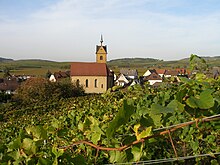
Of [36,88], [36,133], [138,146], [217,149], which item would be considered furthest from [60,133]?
[36,88]

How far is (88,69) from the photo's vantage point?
64.0 metres

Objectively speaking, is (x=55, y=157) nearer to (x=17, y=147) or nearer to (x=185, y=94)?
(x=17, y=147)

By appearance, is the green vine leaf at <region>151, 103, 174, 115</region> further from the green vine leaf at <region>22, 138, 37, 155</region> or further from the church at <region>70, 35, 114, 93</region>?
the church at <region>70, 35, 114, 93</region>

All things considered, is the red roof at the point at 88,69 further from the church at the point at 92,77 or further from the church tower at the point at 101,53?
the church tower at the point at 101,53

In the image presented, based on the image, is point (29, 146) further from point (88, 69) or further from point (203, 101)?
point (88, 69)

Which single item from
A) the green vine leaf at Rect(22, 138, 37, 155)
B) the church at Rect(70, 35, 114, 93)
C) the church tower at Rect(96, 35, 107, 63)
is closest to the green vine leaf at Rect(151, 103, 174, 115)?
the green vine leaf at Rect(22, 138, 37, 155)

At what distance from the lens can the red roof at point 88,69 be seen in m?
63.0

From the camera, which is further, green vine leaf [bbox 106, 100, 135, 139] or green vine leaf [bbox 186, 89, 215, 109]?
green vine leaf [bbox 186, 89, 215, 109]

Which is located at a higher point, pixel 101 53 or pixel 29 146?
pixel 101 53

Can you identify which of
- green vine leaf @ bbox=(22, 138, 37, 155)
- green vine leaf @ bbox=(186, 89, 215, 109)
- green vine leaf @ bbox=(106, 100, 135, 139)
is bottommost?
green vine leaf @ bbox=(22, 138, 37, 155)

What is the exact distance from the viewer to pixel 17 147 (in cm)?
120

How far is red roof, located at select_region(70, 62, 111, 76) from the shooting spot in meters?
63.0

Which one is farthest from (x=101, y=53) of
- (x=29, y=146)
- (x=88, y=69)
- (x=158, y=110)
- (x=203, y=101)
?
(x=158, y=110)

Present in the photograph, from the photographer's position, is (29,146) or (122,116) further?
(29,146)
